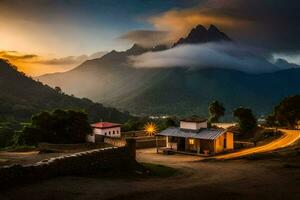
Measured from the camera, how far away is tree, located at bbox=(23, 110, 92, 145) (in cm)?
7850

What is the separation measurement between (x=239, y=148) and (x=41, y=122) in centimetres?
3805

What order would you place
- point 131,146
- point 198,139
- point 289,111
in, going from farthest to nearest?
point 289,111 → point 198,139 → point 131,146

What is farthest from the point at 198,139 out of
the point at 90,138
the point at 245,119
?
the point at 90,138

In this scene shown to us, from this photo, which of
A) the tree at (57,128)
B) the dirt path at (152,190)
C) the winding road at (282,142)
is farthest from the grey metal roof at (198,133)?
the dirt path at (152,190)

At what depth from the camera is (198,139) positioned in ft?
214

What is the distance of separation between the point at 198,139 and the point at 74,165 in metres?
38.3

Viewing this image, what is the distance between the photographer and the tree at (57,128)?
7850 centimetres

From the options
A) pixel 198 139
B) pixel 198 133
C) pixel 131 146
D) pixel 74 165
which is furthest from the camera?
pixel 198 133

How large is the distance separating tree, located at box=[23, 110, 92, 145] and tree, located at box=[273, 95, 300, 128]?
41381mm

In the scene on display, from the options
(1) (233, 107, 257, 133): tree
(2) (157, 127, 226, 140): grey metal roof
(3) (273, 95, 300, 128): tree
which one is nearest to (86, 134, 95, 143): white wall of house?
(2) (157, 127, 226, 140): grey metal roof

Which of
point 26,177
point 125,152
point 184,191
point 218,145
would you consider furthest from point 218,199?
point 218,145

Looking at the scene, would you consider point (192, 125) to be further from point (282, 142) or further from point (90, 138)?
point (90, 138)

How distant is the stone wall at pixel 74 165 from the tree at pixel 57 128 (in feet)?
143

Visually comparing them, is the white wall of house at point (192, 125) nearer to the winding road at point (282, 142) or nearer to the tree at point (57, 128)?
the winding road at point (282, 142)
